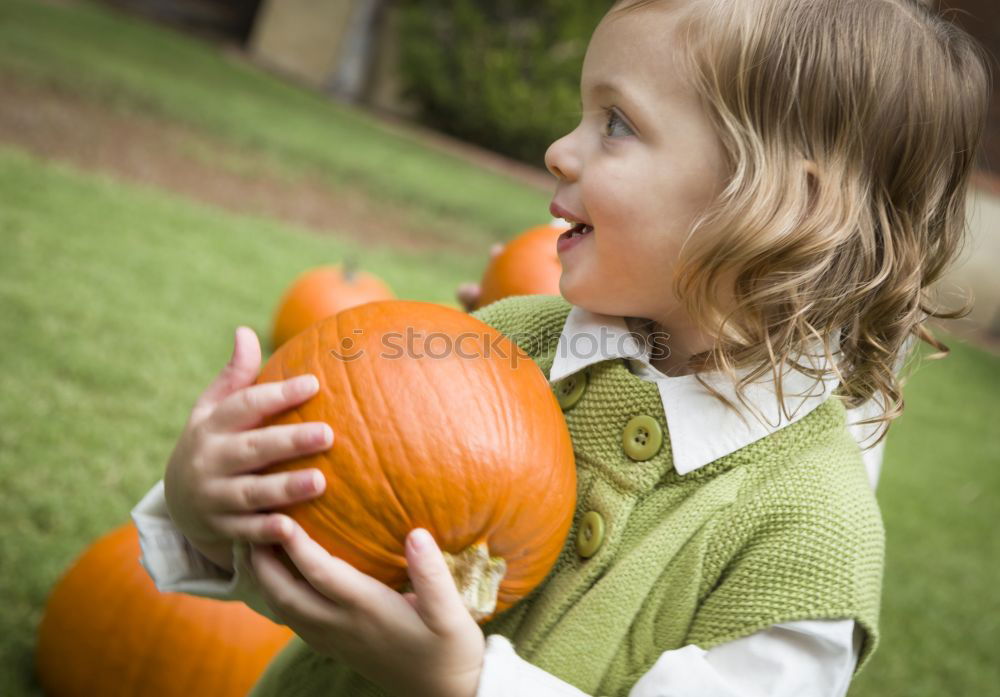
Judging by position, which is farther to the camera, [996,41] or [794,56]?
[996,41]

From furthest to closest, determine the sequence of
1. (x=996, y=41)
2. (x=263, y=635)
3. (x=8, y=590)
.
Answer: (x=996, y=41) → (x=8, y=590) → (x=263, y=635)

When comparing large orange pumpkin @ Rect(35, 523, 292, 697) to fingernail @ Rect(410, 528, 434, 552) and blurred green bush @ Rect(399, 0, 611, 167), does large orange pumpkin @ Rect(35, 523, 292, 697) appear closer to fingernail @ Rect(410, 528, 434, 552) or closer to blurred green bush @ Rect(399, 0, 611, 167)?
fingernail @ Rect(410, 528, 434, 552)

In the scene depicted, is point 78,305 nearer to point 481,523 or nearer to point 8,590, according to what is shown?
point 8,590

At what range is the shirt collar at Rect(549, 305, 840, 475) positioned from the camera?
1.68m

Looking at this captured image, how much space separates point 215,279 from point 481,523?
523 cm

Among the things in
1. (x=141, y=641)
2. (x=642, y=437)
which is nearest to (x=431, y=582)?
(x=642, y=437)

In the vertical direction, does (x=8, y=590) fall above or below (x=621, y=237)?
below

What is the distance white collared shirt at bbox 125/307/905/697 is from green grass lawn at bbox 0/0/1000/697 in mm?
1205

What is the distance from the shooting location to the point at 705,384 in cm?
172

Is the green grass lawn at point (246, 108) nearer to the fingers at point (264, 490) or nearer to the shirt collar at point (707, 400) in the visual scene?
the shirt collar at point (707, 400)

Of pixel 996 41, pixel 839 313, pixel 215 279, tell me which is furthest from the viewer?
pixel 996 41

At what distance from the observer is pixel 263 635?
2682 mm

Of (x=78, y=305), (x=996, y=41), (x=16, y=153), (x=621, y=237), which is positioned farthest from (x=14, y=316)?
(x=996, y=41)

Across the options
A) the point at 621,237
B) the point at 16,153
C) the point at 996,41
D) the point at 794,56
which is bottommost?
the point at 16,153
